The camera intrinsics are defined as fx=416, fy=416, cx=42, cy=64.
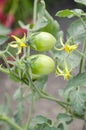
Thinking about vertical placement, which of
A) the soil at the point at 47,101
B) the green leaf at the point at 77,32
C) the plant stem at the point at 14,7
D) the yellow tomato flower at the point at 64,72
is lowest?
the soil at the point at 47,101

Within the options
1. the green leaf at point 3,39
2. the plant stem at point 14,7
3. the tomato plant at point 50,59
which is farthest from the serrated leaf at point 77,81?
the plant stem at point 14,7

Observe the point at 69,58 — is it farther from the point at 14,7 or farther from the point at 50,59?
the point at 14,7

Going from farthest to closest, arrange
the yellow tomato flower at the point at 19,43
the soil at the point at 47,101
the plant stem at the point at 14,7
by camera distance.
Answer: the plant stem at the point at 14,7
the soil at the point at 47,101
the yellow tomato flower at the point at 19,43

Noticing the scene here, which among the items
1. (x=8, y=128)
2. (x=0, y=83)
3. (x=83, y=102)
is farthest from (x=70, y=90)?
(x=0, y=83)

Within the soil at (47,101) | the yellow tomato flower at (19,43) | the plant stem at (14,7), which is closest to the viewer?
the yellow tomato flower at (19,43)

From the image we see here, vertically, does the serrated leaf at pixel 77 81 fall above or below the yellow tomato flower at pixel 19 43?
below

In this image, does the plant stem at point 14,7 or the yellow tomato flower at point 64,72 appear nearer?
the yellow tomato flower at point 64,72

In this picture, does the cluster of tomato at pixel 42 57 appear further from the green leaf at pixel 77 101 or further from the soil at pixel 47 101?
the soil at pixel 47 101

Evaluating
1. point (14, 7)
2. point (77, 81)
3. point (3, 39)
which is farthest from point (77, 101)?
point (14, 7)
